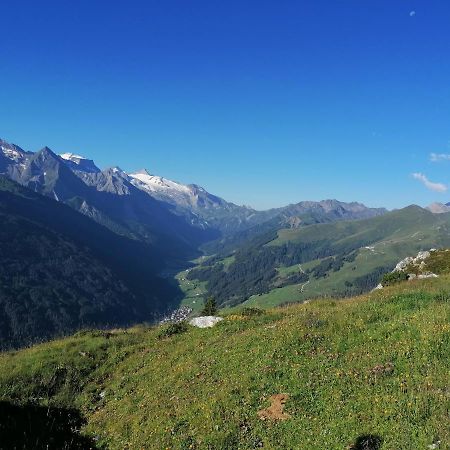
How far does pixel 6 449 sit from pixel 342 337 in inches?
650

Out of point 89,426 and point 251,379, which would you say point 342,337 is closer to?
point 251,379

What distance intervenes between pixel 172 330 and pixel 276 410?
17.2 m

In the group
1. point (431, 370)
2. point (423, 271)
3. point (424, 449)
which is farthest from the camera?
point (423, 271)

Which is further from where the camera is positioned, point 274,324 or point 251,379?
point 274,324

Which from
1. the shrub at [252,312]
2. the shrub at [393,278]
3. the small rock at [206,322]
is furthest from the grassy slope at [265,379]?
the shrub at [393,278]

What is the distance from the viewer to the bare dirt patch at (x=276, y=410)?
1730cm

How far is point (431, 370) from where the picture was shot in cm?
1747

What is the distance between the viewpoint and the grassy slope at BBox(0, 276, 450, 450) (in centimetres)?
1579

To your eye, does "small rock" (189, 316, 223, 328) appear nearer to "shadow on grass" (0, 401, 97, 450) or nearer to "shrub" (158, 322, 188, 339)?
"shrub" (158, 322, 188, 339)

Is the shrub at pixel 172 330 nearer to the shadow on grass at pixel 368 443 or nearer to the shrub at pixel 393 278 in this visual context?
the shadow on grass at pixel 368 443

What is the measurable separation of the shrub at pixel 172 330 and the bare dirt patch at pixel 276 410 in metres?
15.8

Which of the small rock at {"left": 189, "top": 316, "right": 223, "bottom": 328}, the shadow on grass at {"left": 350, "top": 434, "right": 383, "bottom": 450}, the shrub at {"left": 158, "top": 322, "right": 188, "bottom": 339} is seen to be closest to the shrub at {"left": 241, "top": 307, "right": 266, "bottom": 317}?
the small rock at {"left": 189, "top": 316, "right": 223, "bottom": 328}

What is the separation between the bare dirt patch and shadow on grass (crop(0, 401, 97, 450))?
26.3ft

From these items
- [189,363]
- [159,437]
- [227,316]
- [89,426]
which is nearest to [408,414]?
[159,437]
